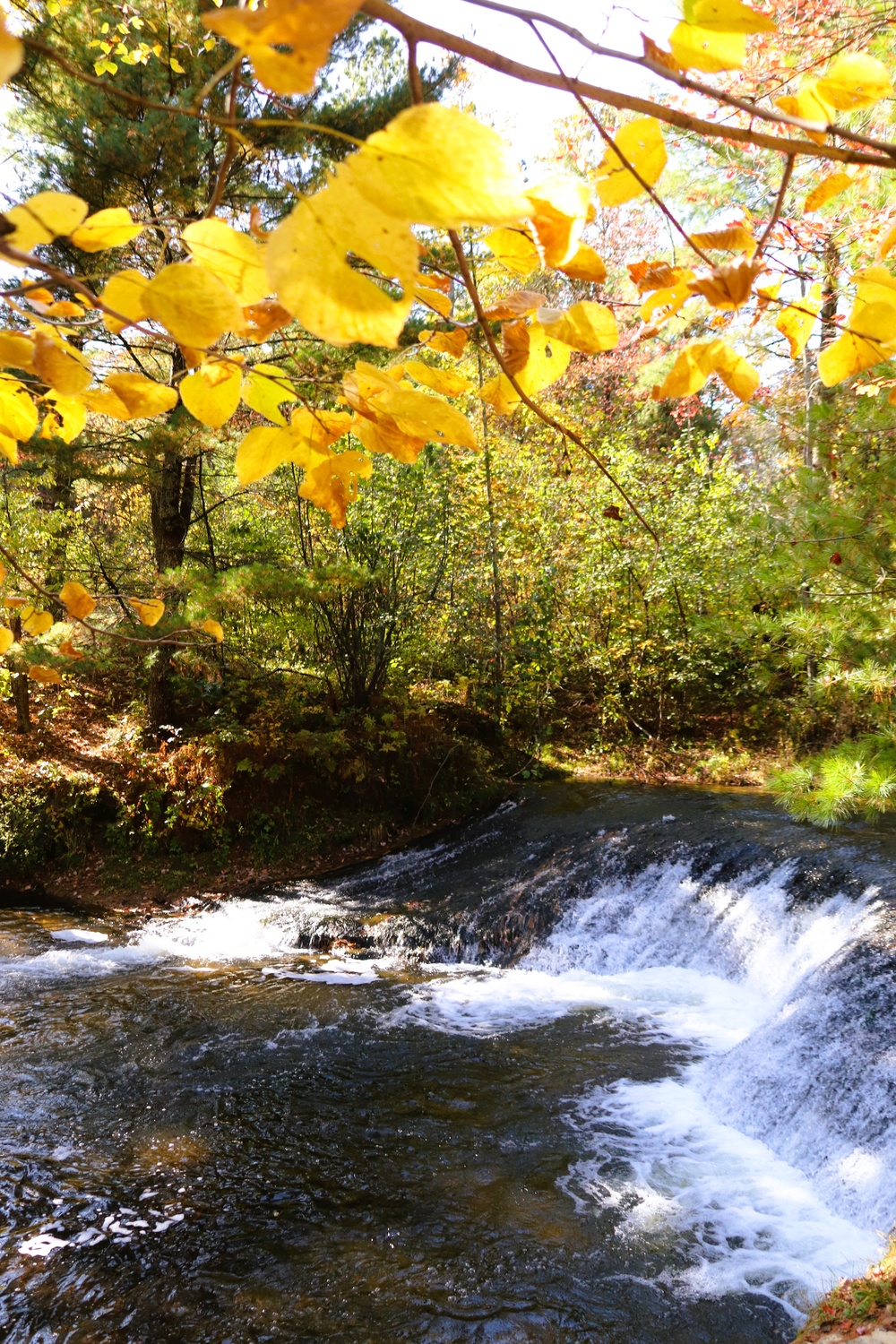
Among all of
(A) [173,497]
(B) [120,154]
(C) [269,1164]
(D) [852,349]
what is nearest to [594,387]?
(A) [173,497]

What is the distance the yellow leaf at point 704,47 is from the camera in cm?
46

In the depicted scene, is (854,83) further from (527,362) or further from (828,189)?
(527,362)

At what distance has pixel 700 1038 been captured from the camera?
4391 mm

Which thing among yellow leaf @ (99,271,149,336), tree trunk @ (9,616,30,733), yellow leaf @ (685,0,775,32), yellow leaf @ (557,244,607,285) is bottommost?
tree trunk @ (9,616,30,733)

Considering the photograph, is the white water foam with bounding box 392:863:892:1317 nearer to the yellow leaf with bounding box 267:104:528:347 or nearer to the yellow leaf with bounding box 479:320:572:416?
the yellow leaf with bounding box 479:320:572:416

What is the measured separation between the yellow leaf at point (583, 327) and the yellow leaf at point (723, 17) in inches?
6.2

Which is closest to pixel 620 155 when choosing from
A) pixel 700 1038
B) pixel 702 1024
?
pixel 700 1038

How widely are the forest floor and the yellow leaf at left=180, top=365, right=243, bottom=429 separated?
6860 mm

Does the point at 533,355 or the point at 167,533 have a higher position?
the point at 167,533

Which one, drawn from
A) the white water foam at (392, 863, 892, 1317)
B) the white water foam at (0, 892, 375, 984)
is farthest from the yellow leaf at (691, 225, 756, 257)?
the white water foam at (0, 892, 375, 984)

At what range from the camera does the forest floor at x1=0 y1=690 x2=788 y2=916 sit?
7.02 meters

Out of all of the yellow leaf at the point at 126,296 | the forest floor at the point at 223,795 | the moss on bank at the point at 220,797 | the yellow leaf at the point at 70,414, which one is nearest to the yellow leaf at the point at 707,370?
the yellow leaf at the point at 126,296

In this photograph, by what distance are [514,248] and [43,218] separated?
11.4 inches

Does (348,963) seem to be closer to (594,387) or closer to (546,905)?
(546,905)
